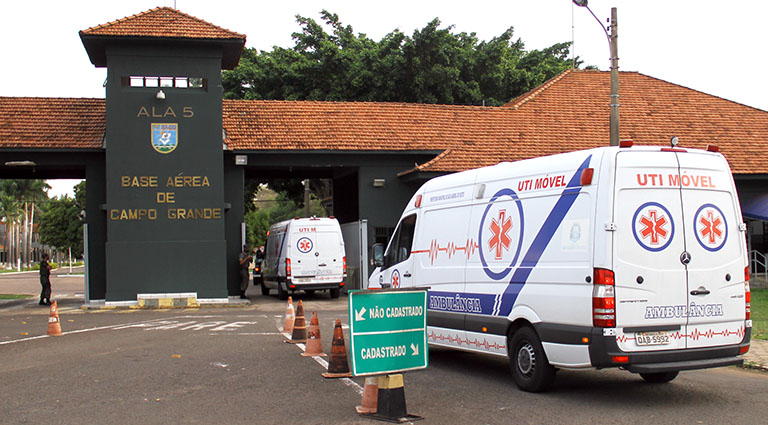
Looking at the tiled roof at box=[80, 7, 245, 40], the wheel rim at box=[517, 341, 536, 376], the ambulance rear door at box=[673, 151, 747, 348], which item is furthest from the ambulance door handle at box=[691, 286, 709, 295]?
the tiled roof at box=[80, 7, 245, 40]

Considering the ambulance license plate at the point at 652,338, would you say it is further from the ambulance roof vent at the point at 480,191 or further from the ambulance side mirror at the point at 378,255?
the ambulance side mirror at the point at 378,255

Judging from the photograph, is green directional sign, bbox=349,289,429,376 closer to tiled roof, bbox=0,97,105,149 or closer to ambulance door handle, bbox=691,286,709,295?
ambulance door handle, bbox=691,286,709,295

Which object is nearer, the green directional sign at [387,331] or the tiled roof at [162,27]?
the green directional sign at [387,331]

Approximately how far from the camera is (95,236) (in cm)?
2392

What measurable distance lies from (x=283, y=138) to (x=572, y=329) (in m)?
18.3

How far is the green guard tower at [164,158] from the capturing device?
22.3m

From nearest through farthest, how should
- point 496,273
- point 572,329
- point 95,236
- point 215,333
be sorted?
point 572,329 → point 496,273 → point 215,333 → point 95,236

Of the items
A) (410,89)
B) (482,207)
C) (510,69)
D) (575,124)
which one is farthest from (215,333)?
(510,69)

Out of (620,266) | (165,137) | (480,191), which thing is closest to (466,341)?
(480,191)

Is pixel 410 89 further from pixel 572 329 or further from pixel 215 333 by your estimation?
pixel 572 329

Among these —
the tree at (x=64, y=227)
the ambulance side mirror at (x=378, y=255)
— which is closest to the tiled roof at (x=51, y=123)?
the ambulance side mirror at (x=378, y=255)

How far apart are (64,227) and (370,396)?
83.5 m

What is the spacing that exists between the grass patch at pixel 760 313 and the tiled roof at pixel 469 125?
574 centimetres

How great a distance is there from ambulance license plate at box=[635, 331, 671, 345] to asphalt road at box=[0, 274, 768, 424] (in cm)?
65
